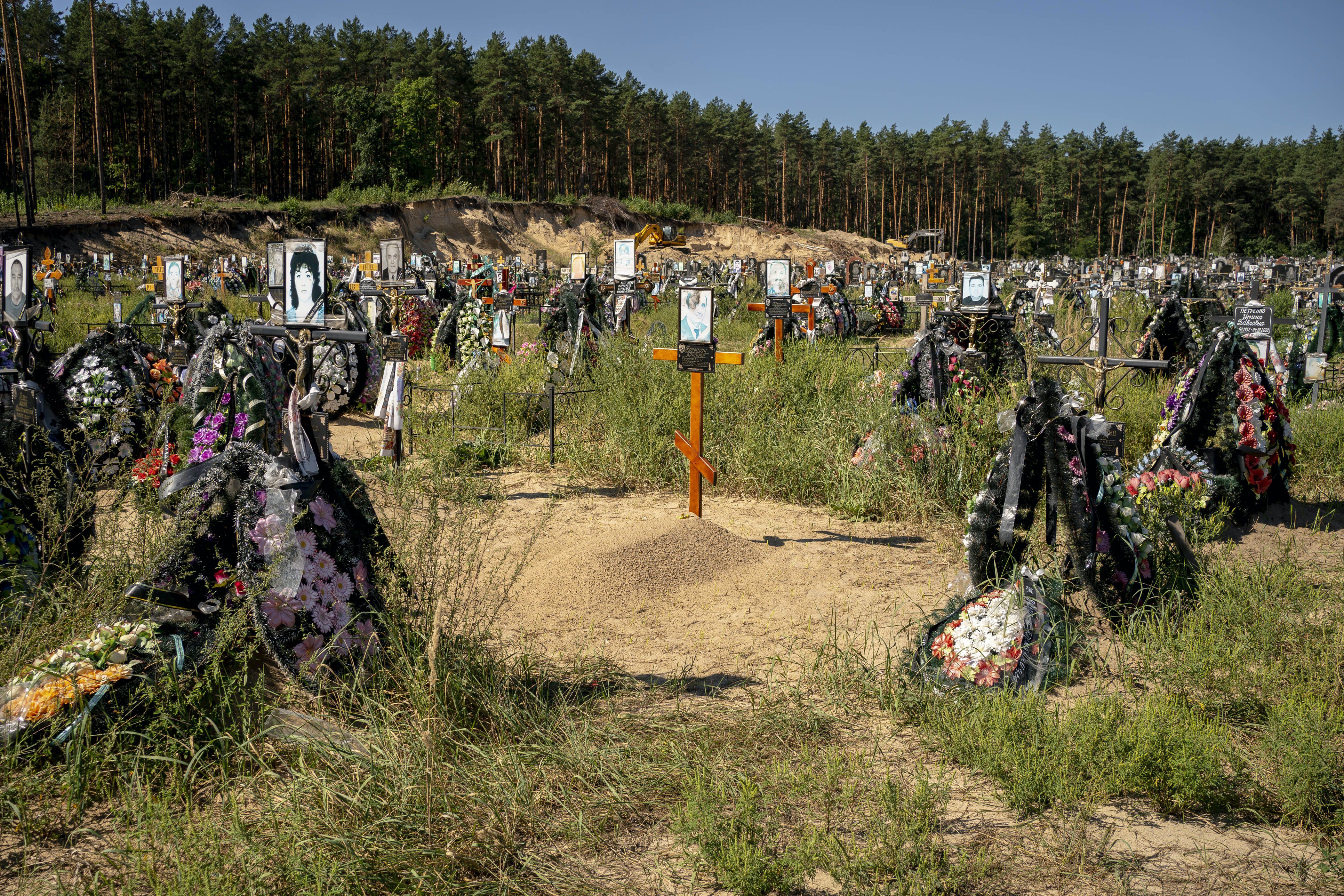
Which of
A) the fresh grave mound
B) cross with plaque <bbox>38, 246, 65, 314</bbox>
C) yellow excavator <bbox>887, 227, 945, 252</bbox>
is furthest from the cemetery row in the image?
yellow excavator <bbox>887, 227, 945, 252</bbox>

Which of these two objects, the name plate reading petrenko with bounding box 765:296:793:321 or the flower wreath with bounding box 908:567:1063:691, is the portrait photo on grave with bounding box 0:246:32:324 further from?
the name plate reading petrenko with bounding box 765:296:793:321

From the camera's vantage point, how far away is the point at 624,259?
1138 centimetres

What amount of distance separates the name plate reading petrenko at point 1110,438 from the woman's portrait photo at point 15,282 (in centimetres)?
593

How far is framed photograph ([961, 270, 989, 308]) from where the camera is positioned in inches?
294

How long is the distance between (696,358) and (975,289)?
293 cm

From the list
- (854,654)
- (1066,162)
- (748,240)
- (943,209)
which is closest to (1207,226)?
(1066,162)

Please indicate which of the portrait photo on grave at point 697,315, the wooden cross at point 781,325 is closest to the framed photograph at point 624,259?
the wooden cross at point 781,325

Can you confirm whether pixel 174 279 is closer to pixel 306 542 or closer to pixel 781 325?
pixel 781 325

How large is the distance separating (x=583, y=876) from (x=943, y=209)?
6662 centimetres

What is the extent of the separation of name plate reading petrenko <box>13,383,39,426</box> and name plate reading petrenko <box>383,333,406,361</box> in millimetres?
2527

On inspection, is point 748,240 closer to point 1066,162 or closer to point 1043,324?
point 1066,162

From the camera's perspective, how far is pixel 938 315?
24.8ft

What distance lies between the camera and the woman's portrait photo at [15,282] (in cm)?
544

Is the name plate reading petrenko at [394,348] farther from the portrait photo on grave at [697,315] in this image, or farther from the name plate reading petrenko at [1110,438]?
the name plate reading petrenko at [1110,438]
